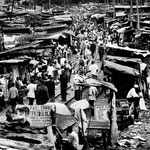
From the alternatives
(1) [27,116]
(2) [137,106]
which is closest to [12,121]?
(1) [27,116]

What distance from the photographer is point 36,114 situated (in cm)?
1116

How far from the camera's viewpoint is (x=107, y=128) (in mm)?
13008

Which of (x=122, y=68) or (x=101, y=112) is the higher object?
(x=122, y=68)

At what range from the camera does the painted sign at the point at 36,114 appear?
1107cm

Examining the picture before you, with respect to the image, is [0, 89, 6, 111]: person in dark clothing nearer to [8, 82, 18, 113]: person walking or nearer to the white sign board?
[8, 82, 18, 113]: person walking

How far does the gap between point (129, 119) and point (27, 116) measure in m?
5.59

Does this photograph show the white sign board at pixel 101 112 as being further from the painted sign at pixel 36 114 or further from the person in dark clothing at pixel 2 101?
the person in dark clothing at pixel 2 101

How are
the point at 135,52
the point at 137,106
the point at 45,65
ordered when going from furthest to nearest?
the point at 45,65 < the point at 135,52 < the point at 137,106

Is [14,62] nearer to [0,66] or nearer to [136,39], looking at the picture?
[0,66]

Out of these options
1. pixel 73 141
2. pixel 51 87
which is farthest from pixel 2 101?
pixel 73 141

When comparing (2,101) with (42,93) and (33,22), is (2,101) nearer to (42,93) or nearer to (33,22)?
(42,93)

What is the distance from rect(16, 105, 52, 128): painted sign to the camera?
11070mm

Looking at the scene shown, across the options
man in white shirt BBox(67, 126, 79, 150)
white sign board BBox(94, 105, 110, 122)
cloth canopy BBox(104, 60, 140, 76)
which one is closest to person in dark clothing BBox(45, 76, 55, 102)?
cloth canopy BBox(104, 60, 140, 76)

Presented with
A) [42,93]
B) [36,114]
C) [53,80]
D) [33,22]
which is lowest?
[53,80]
